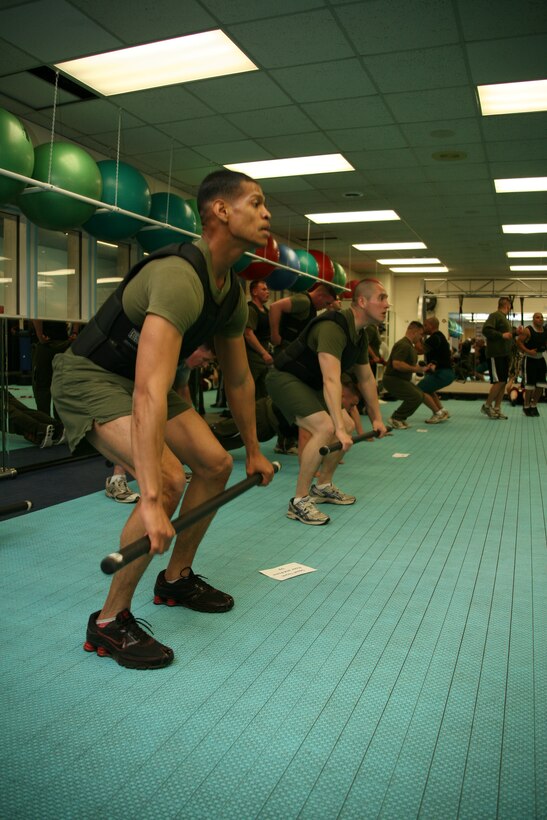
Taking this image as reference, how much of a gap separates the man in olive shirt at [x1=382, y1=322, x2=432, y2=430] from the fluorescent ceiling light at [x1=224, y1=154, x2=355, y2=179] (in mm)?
2226

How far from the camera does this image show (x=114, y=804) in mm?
1439

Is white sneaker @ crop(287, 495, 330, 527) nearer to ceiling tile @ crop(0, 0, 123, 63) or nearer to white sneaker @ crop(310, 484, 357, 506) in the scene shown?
white sneaker @ crop(310, 484, 357, 506)

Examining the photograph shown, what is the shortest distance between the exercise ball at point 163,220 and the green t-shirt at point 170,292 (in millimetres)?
3807

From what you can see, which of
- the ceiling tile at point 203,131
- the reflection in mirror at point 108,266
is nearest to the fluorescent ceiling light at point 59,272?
the reflection in mirror at point 108,266

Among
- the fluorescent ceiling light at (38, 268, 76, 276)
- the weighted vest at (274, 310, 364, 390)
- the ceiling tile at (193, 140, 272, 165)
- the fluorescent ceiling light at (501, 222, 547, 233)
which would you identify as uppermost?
the fluorescent ceiling light at (501, 222, 547, 233)

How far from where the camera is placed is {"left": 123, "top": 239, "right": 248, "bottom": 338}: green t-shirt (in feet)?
5.88

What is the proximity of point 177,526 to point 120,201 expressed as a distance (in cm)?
398

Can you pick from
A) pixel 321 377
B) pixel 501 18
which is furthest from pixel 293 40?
pixel 321 377

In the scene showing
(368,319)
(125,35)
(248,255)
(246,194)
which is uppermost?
(125,35)

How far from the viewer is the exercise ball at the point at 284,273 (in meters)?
8.00

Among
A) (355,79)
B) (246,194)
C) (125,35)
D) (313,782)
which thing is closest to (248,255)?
(355,79)

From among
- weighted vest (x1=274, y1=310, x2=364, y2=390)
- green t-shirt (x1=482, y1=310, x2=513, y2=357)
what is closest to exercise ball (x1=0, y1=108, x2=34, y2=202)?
weighted vest (x1=274, y1=310, x2=364, y2=390)

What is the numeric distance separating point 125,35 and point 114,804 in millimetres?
4570

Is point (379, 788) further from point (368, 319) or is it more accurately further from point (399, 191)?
point (399, 191)
